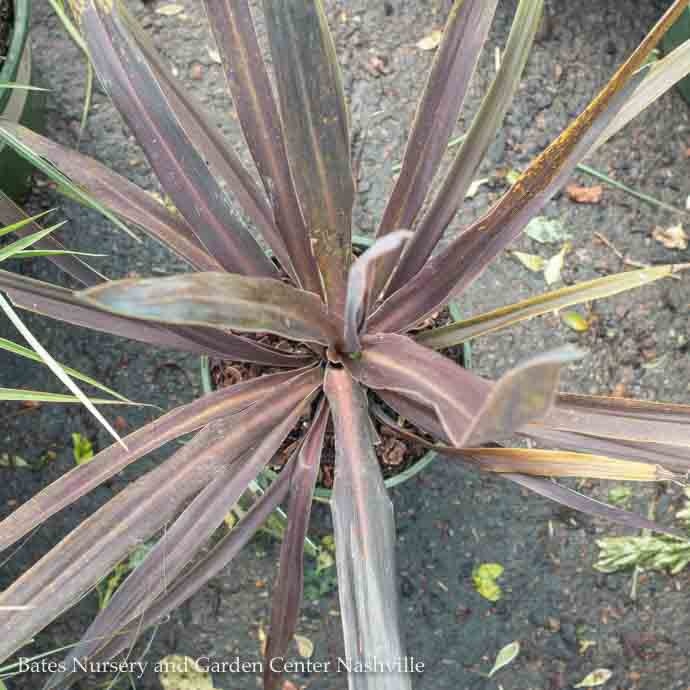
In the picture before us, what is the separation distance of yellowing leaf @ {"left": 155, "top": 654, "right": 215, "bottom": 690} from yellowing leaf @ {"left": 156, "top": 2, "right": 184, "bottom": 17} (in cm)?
109

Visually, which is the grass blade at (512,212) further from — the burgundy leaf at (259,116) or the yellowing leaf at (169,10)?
the yellowing leaf at (169,10)

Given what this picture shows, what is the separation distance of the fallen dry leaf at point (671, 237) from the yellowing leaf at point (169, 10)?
3.04 ft

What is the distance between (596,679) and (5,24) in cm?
134

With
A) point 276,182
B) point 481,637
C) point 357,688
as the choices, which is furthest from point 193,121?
point 481,637

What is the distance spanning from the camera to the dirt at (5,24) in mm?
1058

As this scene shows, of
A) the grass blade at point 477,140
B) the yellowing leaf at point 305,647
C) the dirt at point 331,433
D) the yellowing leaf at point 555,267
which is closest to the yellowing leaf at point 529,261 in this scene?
the yellowing leaf at point 555,267

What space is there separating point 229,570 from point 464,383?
793 mm

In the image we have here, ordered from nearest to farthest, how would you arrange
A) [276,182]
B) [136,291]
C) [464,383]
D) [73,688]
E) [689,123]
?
[136,291] → [464,383] → [276,182] → [73,688] → [689,123]

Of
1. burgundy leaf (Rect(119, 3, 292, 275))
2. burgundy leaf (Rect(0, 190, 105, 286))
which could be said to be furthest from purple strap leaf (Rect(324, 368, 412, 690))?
burgundy leaf (Rect(0, 190, 105, 286))

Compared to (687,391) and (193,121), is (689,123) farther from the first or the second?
(193,121)

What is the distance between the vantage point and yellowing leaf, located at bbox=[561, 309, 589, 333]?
1.30 metres

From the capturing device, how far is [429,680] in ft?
4.05

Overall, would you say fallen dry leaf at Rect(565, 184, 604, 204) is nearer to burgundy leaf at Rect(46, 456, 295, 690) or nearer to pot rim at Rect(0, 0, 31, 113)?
burgundy leaf at Rect(46, 456, 295, 690)

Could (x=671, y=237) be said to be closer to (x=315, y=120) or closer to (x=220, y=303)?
(x=315, y=120)
